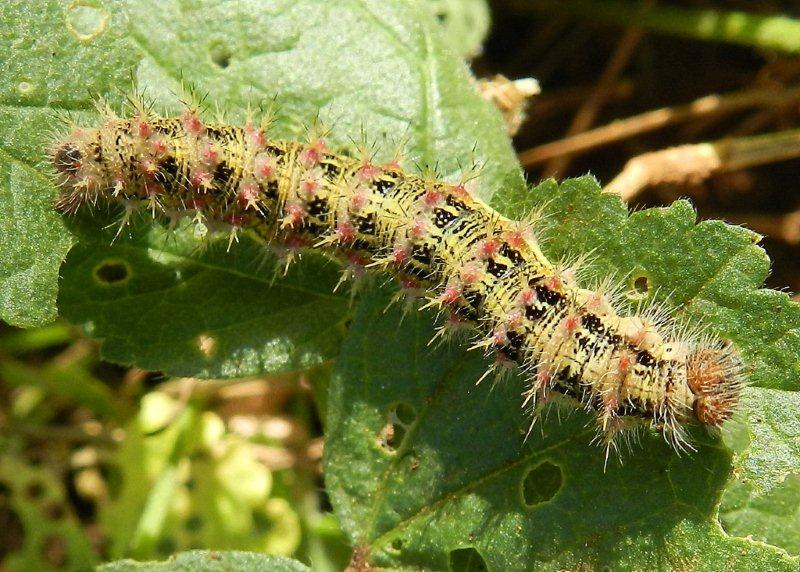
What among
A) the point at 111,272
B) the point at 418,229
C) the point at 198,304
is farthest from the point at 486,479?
the point at 111,272

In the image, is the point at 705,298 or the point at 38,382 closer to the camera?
the point at 705,298

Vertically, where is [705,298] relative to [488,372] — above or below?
above

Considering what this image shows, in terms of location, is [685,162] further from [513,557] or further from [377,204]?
[513,557]

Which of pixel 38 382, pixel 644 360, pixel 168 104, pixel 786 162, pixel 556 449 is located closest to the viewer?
pixel 644 360

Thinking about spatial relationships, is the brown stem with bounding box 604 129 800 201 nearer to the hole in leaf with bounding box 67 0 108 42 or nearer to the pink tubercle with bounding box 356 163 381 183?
the pink tubercle with bounding box 356 163 381 183

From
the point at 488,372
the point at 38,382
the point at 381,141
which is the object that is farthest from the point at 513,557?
the point at 38,382

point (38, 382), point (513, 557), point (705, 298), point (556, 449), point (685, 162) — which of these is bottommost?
point (38, 382)

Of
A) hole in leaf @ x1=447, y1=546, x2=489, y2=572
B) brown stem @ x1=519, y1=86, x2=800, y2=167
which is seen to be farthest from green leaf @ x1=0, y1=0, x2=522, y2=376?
brown stem @ x1=519, y1=86, x2=800, y2=167
